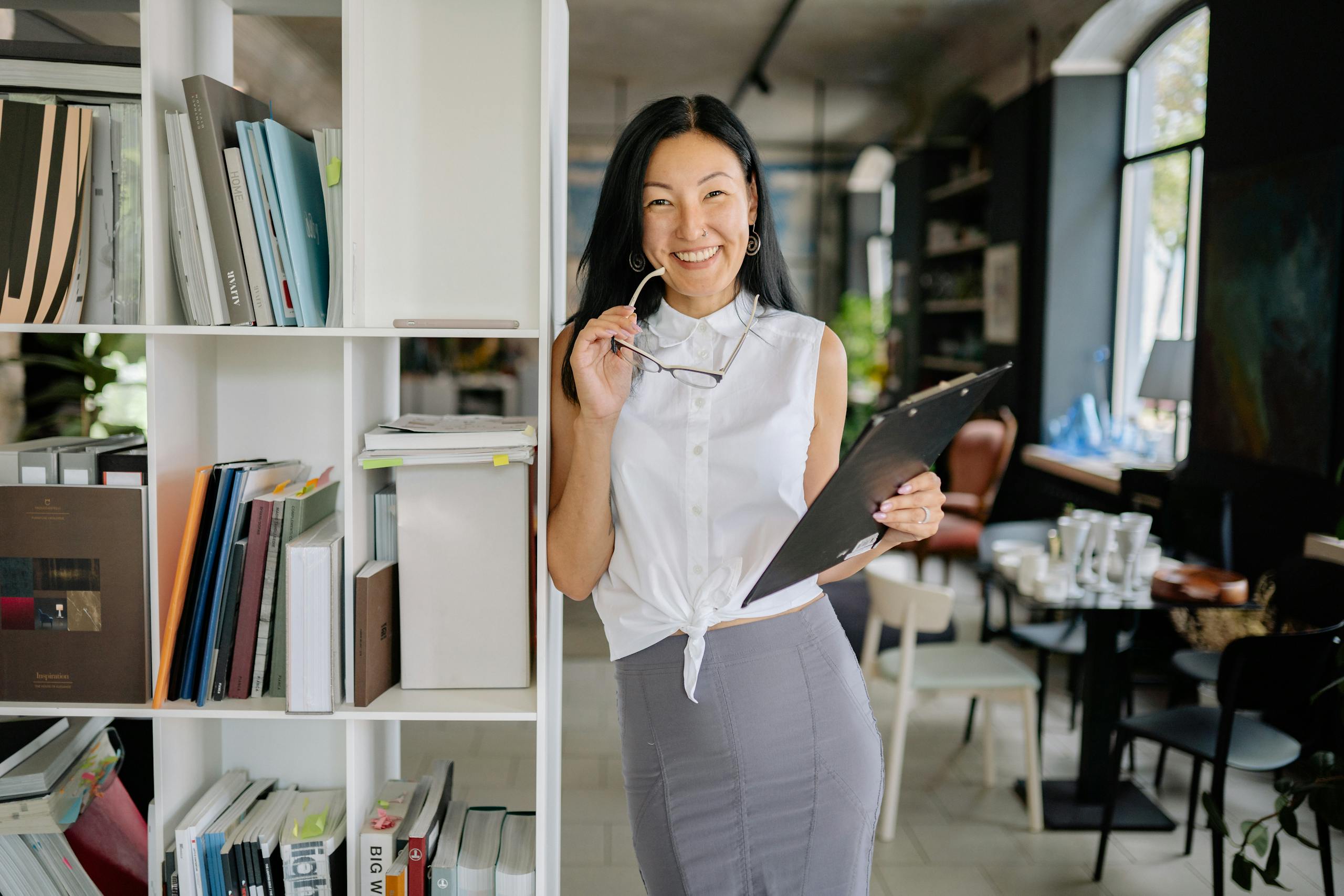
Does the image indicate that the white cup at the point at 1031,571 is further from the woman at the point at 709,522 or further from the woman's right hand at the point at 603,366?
the woman's right hand at the point at 603,366

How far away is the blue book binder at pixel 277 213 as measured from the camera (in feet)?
4.94

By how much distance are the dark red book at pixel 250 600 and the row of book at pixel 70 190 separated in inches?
15.3

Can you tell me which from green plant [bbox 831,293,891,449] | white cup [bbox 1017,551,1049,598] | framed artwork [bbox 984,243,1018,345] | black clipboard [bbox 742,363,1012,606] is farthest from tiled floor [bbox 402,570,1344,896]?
green plant [bbox 831,293,891,449]

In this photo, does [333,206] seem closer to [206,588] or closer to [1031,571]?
[206,588]

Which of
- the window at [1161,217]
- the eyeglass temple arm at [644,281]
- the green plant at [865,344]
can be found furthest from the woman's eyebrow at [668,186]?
the green plant at [865,344]

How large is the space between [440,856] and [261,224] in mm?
1067

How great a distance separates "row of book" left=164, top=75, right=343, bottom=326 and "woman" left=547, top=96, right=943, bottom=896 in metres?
0.45

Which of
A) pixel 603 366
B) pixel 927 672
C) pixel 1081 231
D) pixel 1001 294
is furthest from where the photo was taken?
pixel 1001 294

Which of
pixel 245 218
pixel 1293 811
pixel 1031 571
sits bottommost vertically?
pixel 1293 811

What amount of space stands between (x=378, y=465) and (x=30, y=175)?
28.5 inches

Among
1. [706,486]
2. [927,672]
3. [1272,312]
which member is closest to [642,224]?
[706,486]

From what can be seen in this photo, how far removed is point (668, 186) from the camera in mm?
1348

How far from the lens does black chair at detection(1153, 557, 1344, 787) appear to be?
276 centimetres

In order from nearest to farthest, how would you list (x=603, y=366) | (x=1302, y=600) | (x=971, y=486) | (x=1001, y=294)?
(x=603, y=366)
(x=1302, y=600)
(x=971, y=486)
(x=1001, y=294)
